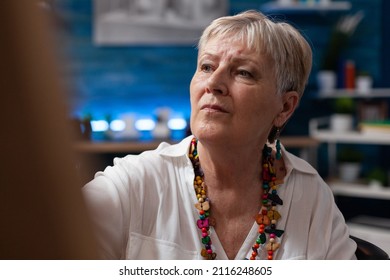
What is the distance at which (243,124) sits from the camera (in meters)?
0.87

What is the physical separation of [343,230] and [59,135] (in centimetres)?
84

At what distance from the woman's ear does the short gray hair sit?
0.07ft

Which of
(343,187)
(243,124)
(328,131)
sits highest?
(243,124)

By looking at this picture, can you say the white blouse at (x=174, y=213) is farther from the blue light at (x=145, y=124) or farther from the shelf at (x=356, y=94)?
the shelf at (x=356, y=94)

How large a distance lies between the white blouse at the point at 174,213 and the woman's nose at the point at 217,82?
12cm

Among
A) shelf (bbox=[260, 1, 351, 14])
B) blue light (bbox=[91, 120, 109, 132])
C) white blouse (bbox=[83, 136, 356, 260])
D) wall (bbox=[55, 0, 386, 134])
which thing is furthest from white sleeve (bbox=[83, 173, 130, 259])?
shelf (bbox=[260, 1, 351, 14])

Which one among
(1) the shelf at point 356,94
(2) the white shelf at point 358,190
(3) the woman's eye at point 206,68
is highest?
(3) the woman's eye at point 206,68

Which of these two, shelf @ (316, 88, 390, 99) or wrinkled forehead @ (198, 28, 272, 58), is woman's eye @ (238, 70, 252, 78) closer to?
wrinkled forehead @ (198, 28, 272, 58)

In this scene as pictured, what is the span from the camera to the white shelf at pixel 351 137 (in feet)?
7.39

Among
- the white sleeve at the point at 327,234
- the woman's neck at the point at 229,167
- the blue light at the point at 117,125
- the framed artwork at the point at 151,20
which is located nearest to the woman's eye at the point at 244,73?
the woman's neck at the point at 229,167

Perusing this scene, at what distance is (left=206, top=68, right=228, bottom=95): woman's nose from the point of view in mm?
834

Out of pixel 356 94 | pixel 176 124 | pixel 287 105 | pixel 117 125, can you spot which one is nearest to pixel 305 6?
pixel 356 94
